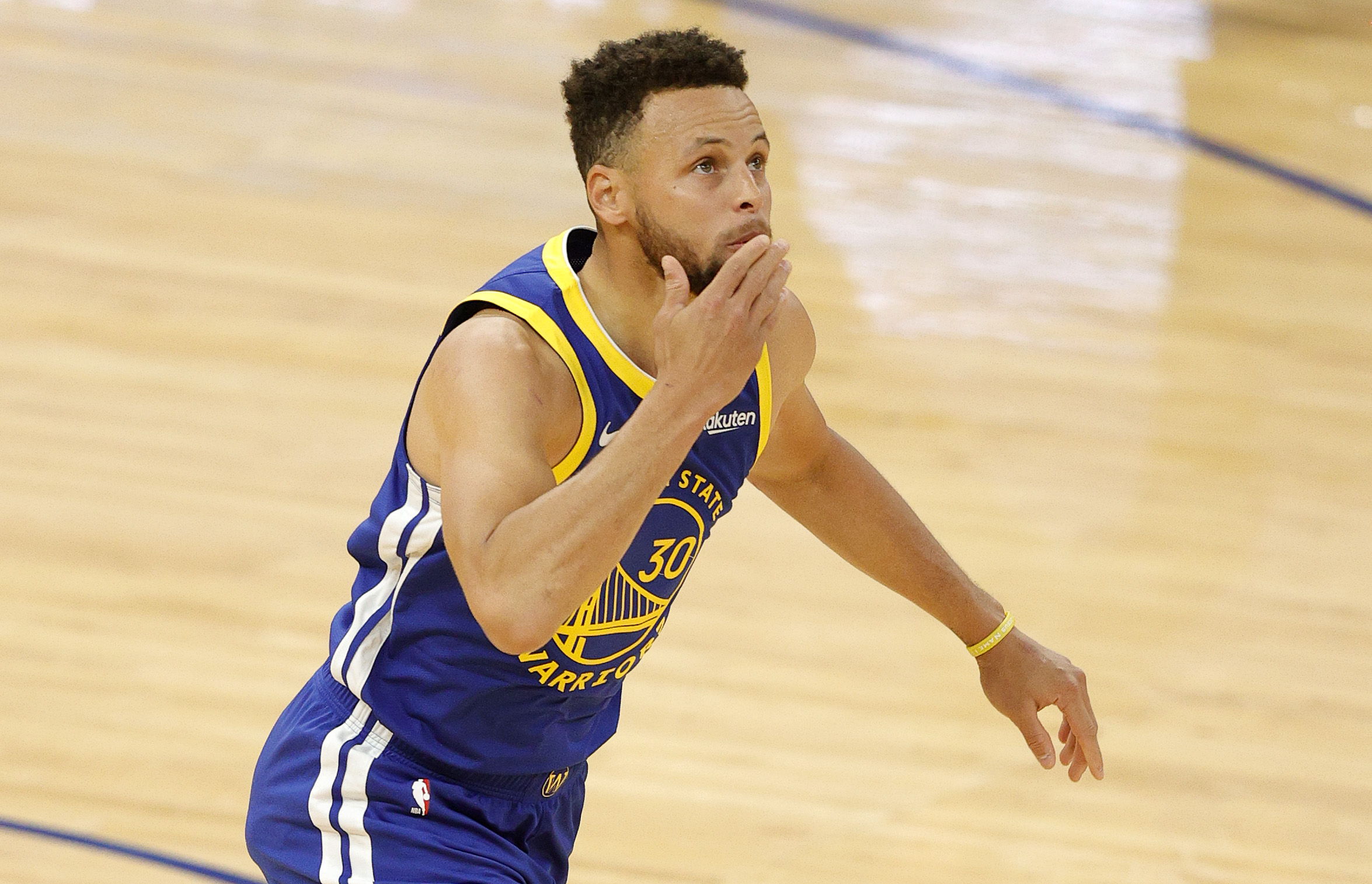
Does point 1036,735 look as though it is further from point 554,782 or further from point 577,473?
point 577,473

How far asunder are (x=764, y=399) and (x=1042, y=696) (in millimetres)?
→ 642

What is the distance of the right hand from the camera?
156 centimetres

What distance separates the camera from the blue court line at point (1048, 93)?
18.9 ft

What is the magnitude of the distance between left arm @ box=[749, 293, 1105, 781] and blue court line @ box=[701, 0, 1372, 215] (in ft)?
13.0

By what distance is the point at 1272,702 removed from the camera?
3.52 meters

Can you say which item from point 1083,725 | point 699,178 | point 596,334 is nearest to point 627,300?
point 596,334

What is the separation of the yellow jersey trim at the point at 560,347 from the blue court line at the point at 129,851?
4.85ft

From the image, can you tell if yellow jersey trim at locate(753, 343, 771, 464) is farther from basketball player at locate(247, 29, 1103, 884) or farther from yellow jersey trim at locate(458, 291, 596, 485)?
yellow jersey trim at locate(458, 291, 596, 485)

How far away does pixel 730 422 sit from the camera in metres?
1.94

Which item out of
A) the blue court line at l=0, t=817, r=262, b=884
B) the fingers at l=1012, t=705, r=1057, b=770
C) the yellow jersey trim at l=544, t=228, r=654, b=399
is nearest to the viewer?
the yellow jersey trim at l=544, t=228, r=654, b=399

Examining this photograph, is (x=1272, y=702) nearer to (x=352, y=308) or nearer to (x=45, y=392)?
(x=352, y=308)

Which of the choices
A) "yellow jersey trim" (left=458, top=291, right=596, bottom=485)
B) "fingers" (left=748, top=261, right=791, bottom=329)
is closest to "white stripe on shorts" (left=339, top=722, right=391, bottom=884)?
"yellow jersey trim" (left=458, top=291, right=596, bottom=485)

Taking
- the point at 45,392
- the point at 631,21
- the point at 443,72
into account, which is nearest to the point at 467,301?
the point at 45,392

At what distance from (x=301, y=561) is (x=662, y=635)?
856 millimetres
